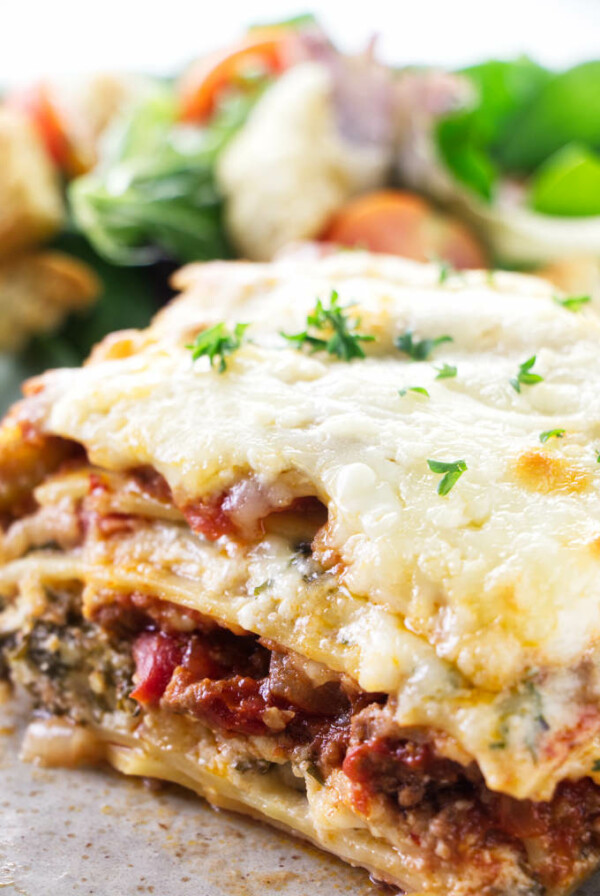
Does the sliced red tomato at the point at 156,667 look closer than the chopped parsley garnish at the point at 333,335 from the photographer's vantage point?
Yes

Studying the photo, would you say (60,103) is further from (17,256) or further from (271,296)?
(271,296)

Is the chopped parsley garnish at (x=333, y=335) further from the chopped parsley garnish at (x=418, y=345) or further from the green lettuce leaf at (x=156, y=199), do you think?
the green lettuce leaf at (x=156, y=199)

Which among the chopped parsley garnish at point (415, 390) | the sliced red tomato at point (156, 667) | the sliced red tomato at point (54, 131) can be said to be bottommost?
the sliced red tomato at point (54, 131)

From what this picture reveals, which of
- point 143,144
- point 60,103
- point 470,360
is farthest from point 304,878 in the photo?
point 60,103

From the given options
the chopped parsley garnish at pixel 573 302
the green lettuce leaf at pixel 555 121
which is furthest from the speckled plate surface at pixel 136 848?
the green lettuce leaf at pixel 555 121

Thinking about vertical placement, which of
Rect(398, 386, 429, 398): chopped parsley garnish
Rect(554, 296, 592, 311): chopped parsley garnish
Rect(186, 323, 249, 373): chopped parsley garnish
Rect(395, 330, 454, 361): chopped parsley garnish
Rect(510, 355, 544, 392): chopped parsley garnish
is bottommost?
Rect(554, 296, 592, 311): chopped parsley garnish

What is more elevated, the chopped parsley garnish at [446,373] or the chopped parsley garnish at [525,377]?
the chopped parsley garnish at [446,373]

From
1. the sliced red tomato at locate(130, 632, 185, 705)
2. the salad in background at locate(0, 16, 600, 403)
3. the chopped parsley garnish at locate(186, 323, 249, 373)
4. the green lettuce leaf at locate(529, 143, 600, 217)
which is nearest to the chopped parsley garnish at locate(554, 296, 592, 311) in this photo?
the chopped parsley garnish at locate(186, 323, 249, 373)

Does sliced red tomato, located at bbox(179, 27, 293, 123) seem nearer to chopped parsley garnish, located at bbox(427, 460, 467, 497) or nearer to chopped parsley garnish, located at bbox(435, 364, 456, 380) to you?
chopped parsley garnish, located at bbox(435, 364, 456, 380)
